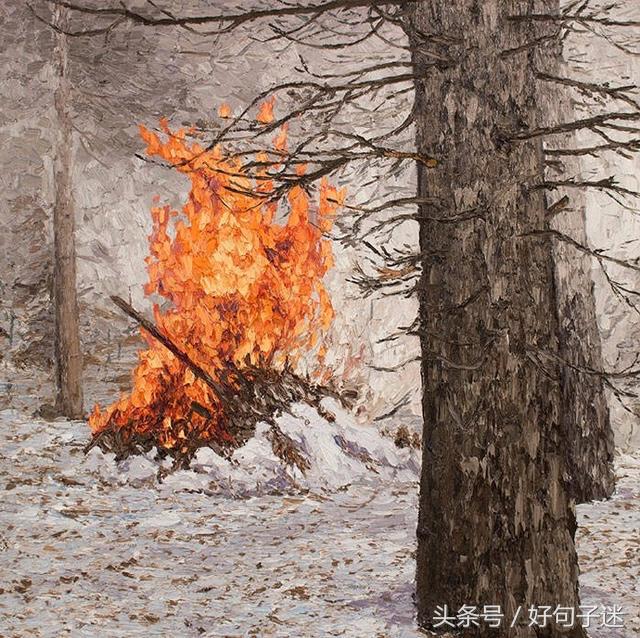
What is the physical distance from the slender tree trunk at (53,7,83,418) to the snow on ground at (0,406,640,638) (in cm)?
204

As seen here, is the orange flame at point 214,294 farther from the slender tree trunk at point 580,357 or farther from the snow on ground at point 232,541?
the slender tree trunk at point 580,357

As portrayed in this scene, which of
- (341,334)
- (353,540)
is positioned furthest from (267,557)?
(341,334)

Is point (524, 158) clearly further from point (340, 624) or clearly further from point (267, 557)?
point (267, 557)

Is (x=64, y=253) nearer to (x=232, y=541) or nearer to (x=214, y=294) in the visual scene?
(x=214, y=294)

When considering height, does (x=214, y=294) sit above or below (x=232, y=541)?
above

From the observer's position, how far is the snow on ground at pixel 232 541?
14.9ft

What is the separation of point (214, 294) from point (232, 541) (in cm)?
258

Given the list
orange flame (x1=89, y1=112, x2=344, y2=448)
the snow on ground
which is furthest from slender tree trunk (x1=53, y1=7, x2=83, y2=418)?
orange flame (x1=89, y1=112, x2=344, y2=448)

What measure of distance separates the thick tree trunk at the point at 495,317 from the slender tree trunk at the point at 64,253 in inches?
304

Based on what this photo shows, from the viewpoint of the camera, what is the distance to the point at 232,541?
598cm

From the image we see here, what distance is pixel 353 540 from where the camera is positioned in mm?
5914

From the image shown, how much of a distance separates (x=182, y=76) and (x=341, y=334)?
4957 millimetres

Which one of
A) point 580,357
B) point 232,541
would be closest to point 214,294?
point 232,541

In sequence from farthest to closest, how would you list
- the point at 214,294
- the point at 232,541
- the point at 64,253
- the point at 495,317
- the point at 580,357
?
the point at 64,253
the point at 214,294
the point at 580,357
the point at 232,541
the point at 495,317
